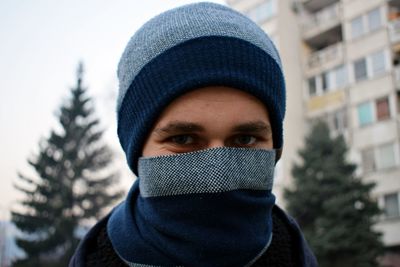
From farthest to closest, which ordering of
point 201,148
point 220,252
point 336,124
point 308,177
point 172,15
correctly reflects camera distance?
point 336,124, point 308,177, point 172,15, point 201,148, point 220,252

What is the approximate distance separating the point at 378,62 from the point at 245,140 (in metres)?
26.9

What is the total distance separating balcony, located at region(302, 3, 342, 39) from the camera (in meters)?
29.3

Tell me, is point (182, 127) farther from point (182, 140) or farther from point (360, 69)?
point (360, 69)

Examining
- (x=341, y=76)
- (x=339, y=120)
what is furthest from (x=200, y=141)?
(x=341, y=76)

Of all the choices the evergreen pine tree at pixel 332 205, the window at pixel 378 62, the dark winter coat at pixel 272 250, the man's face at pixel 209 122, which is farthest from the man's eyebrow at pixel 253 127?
the window at pixel 378 62

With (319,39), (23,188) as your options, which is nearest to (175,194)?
(319,39)

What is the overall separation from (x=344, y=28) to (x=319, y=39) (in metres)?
2.58

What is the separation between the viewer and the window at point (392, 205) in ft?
80.0

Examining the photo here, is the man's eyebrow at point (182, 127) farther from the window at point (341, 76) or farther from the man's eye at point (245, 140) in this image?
the window at point (341, 76)

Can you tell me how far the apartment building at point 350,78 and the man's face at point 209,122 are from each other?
21.1m

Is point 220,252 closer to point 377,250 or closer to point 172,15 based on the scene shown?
point 172,15

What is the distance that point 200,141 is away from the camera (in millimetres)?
1727

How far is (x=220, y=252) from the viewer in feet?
5.32

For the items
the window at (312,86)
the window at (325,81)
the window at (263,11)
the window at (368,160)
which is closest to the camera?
the window at (368,160)
